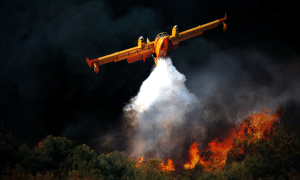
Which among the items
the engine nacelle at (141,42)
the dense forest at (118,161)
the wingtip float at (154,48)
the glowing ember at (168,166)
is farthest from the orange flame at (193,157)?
the engine nacelle at (141,42)

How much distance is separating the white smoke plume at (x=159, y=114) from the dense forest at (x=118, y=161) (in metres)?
6.48

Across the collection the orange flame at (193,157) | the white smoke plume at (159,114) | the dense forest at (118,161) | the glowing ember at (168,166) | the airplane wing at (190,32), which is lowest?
the dense forest at (118,161)

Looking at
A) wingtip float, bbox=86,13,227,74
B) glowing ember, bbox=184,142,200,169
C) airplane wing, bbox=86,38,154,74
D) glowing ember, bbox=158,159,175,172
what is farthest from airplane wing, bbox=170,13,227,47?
glowing ember, bbox=158,159,175,172

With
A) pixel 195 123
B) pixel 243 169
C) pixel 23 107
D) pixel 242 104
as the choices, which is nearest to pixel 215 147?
pixel 195 123

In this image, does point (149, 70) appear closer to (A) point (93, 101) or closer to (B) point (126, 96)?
(B) point (126, 96)

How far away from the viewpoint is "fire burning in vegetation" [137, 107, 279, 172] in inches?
1283

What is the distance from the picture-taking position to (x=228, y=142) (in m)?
37.4

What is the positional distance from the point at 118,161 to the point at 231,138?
1925 cm

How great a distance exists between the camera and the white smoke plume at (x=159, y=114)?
37.1 m

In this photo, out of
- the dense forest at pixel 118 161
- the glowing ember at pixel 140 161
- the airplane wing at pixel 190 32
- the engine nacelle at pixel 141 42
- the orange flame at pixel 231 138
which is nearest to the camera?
the dense forest at pixel 118 161

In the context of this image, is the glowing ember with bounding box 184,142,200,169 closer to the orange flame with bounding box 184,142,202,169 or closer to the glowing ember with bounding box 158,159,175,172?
the orange flame with bounding box 184,142,202,169

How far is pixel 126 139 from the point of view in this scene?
38.0 metres

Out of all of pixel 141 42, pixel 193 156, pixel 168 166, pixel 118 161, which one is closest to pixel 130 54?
pixel 141 42

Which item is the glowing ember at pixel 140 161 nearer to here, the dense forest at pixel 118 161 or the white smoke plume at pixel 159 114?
the white smoke plume at pixel 159 114
